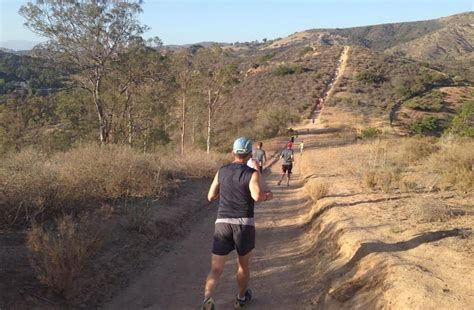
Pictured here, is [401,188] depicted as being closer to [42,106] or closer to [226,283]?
[226,283]

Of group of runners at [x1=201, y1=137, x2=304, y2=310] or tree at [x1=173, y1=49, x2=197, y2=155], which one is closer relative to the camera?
group of runners at [x1=201, y1=137, x2=304, y2=310]

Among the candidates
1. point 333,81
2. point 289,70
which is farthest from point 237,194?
point 289,70

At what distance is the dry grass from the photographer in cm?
737

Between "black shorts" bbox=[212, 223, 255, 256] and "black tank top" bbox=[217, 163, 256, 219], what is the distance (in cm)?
13

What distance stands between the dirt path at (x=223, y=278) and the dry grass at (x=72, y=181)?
1.88 metres

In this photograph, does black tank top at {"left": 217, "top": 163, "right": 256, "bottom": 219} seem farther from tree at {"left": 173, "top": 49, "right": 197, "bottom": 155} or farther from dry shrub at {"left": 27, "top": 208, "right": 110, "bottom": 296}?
tree at {"left": 173, "top": 49, "right": 197, "bottom": 155}

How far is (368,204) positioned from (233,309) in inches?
222

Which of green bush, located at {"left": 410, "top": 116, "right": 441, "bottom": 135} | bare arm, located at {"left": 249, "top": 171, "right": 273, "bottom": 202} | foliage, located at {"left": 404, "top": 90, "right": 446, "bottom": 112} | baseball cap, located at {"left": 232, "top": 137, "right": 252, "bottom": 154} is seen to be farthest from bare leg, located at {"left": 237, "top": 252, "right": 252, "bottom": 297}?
foliage, located at {"left": 404, "top": 90, "right": 446, "bottom": 112}

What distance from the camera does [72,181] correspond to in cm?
928

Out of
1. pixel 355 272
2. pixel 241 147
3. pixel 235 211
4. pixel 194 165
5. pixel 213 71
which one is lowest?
pixel 194 165

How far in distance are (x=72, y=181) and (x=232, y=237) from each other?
521 cm

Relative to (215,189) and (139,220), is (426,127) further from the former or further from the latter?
(215,189)

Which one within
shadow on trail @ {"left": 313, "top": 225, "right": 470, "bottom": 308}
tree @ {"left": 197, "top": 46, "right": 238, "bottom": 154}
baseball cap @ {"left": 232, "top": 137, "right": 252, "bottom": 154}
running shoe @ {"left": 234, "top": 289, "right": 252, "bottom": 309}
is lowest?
running shoe @ {"left": 234, "top": 289, "right": 252, "bottom": 309}

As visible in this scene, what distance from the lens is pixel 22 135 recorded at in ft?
87.7
